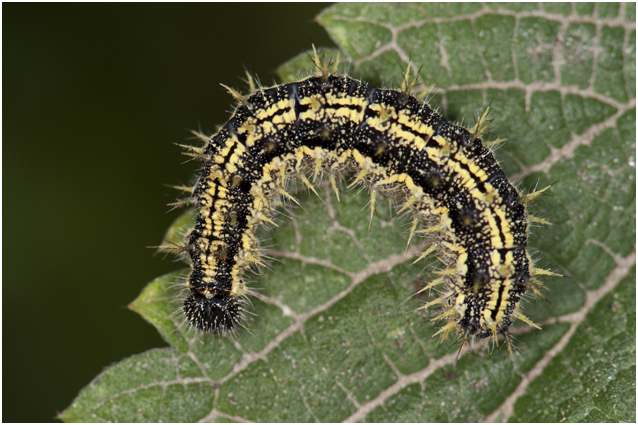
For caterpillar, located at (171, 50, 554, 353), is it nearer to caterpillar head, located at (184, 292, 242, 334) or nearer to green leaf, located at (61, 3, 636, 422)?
caterpillar head, located at (184, 292, 242, 334)

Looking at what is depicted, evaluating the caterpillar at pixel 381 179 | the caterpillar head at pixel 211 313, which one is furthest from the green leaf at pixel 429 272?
the caterpillar at pixel 381 179

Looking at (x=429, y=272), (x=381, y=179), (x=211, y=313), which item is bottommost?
(x=429, y=272)

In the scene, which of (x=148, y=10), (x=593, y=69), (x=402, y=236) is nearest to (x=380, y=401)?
(x=402, y=236)

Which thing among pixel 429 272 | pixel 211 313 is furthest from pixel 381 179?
pixel 211 313

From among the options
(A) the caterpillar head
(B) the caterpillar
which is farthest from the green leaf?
(B) the caterpillar

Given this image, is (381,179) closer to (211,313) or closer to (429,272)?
(429,272)

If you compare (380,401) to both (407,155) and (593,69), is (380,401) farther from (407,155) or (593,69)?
(593,69)
